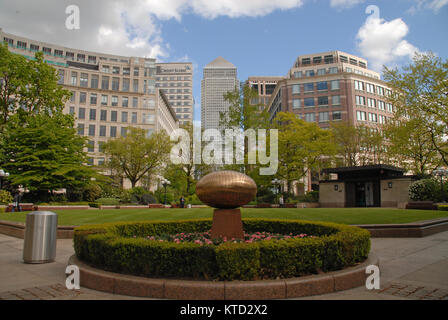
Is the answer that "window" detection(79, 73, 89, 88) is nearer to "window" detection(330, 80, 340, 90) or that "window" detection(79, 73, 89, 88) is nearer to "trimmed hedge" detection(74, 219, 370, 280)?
"window" detection(330, 80, 340, 90)

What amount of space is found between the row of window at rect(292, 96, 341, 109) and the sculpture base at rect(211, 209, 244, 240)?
64681 mm

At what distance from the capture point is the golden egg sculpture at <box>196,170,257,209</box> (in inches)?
298

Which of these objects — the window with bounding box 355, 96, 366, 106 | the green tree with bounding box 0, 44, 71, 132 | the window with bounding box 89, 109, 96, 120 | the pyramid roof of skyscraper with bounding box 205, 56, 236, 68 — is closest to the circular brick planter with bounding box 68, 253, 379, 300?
the green tree with bounding box 0, 44, 71, 132

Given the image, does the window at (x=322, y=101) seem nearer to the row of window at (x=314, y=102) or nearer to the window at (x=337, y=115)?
the row of window at (x=314, y=102)

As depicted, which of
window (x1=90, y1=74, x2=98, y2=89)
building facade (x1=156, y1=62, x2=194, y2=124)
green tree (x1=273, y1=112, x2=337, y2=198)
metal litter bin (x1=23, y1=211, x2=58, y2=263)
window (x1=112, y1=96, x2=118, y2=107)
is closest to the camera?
metal litter bin (x1=23, y1=211, x2=58, y2=263)

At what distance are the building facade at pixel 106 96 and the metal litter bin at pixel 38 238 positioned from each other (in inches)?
2487

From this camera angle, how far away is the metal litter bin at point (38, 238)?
7430 millimetres

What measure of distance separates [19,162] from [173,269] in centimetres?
2839

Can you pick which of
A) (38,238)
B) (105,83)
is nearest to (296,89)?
(105,83)

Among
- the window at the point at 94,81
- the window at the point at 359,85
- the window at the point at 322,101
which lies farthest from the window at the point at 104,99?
the window at the point at 359,85

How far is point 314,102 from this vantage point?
224ft
